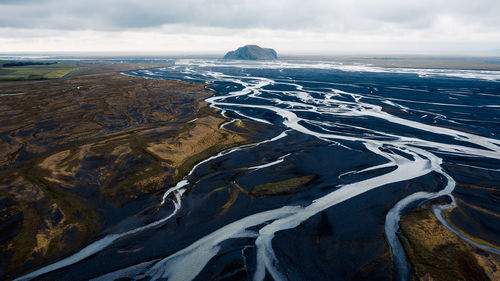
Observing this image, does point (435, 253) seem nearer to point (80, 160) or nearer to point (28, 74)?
point (80, 160)

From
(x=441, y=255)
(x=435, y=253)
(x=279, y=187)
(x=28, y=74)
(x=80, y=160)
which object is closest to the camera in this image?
(x=441, y=255)

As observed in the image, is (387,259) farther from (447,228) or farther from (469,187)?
(469,187)

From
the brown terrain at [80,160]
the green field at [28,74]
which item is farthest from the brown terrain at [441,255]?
the green field at [28,74]

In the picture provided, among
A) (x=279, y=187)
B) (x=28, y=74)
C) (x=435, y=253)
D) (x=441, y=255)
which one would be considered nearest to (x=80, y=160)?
(x=279, y=187)

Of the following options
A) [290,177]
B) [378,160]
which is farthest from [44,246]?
[378,160]

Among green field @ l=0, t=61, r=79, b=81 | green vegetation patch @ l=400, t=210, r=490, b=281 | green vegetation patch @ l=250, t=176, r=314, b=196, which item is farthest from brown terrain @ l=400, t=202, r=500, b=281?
green field @ l=0, t=61, r=79, b=81
